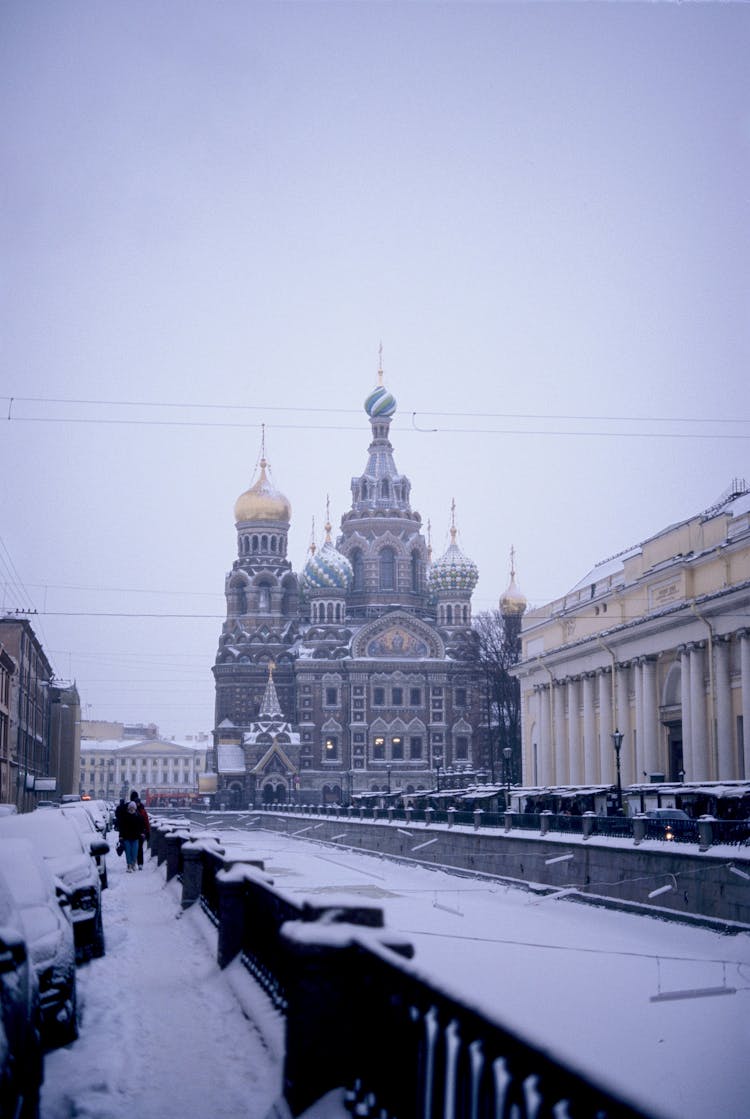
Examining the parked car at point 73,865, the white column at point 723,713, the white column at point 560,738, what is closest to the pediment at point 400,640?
the white column at point 560,738

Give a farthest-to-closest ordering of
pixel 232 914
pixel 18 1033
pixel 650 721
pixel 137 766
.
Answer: pixel 137 766 → pixel 650 721 → pixel 232 914 → pixel 18 1033

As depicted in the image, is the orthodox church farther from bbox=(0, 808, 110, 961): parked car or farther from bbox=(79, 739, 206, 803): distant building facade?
bbox=(0, 808, 110, 961): parked car

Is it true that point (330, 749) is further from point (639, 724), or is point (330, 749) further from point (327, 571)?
point (639, 724)

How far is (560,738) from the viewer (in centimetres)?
5209

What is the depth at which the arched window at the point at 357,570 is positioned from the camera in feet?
290

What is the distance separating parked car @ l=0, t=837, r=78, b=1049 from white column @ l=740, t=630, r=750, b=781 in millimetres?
27860

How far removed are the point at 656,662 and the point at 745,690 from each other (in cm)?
793

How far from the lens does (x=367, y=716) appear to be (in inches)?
3226

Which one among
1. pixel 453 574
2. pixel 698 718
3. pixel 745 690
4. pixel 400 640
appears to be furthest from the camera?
pixel 453 574

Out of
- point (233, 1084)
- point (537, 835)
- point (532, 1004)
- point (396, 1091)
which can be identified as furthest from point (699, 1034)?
point (537, 835)

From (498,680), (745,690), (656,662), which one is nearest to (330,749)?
(498,680)

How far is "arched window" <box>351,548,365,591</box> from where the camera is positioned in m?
88.4

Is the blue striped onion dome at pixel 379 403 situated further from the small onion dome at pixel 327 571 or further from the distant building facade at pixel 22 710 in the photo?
the distant building facade at pixel 22 710

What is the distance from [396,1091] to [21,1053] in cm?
157
